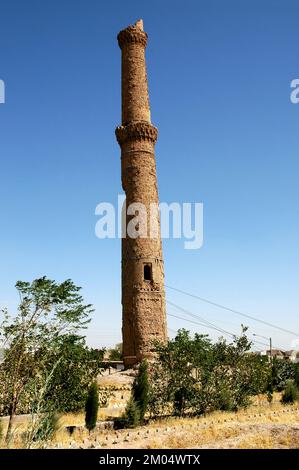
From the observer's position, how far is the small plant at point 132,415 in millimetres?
17797

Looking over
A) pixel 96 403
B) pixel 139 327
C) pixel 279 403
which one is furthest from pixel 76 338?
pixel 279 403

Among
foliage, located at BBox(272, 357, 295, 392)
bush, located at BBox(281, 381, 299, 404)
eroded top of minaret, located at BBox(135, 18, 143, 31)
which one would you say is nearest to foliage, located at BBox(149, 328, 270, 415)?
bush, located at BBox(281, 381, 299, 404)

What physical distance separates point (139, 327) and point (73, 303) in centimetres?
1234

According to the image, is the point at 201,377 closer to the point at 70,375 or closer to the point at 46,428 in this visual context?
the point at 70,375

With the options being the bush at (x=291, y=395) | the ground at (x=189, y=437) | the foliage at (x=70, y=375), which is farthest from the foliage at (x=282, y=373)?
the foliage at (x=70, y=375)

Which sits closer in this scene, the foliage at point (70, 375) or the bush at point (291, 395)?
the foliage at point (70, 375)

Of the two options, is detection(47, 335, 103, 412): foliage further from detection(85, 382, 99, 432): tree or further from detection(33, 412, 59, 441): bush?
detection(33, 412, 59, 441): bush

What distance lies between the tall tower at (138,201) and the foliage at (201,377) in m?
6.47

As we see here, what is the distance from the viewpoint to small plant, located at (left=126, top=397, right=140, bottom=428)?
58.4ft

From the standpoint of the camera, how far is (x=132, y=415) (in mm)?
17906

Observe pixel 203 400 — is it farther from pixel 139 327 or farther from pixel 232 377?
pixel 139 327

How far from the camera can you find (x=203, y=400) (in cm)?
2083

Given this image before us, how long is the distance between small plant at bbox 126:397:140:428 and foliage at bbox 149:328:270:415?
2.17 meters

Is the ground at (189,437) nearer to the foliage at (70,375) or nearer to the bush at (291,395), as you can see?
the foliage at (70,375)
